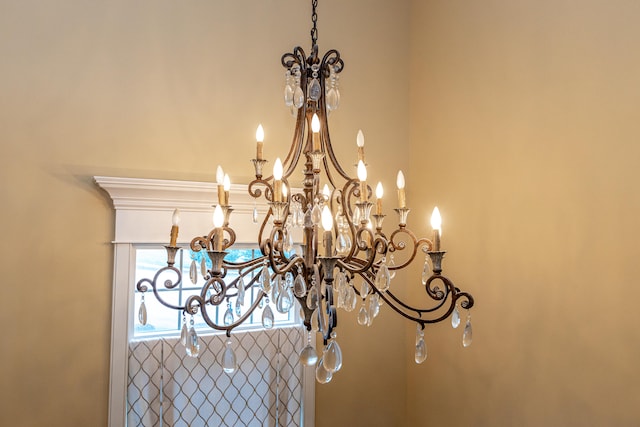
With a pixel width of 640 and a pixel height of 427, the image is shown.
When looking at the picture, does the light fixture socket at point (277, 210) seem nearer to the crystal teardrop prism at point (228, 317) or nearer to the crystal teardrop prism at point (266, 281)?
the crystal teardrop prism at point (266, 281)

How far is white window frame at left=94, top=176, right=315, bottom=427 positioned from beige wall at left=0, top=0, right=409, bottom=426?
0.05m

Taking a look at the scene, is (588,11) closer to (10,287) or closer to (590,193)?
(590,193)

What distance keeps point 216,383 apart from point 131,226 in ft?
2.60

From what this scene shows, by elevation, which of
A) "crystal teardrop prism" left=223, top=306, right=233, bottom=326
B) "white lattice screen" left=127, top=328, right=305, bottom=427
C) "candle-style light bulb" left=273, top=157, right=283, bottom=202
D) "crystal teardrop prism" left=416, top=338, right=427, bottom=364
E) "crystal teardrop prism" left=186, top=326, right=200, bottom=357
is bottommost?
"white lattice screen" left=127, top=328, right=305, bottom=427

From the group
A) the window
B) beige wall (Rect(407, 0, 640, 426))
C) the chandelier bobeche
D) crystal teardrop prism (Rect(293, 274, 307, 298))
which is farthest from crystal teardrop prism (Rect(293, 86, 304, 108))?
beige wall (Rect(407, 0, 640, 426))

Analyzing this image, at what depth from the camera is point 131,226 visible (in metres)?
1.84

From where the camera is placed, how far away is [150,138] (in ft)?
6.29

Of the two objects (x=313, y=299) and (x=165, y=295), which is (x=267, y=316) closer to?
(x=313, y=299)

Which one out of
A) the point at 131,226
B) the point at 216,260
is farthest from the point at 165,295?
the point at 216,260

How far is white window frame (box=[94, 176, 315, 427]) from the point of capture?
1.80 metres

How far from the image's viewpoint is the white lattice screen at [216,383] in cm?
185

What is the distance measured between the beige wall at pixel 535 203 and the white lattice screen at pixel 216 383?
76 cm

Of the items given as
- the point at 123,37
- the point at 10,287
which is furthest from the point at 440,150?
the point at 10,287

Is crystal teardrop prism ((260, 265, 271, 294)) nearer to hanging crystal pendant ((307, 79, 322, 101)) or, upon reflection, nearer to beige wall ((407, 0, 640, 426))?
hanging crystal pendant ((307, 79, 322, 101))
